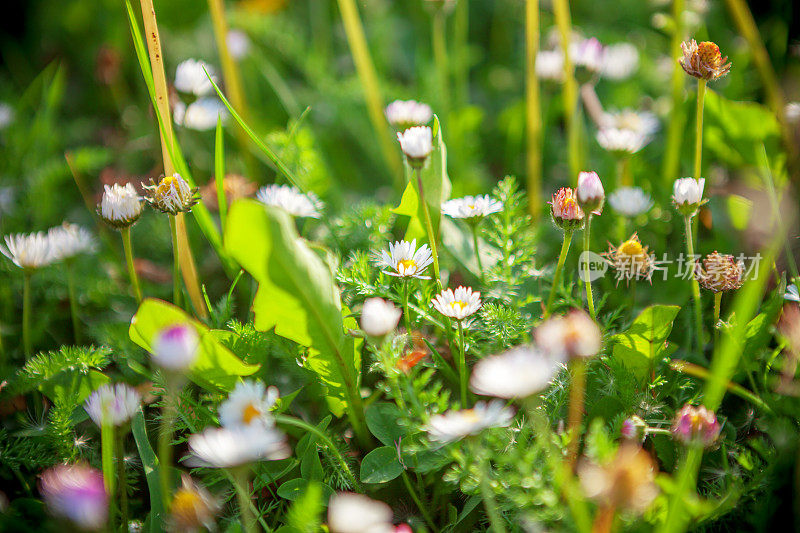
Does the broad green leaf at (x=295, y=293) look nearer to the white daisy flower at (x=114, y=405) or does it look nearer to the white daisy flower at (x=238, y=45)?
the white daisy flower at (x=114, y=405)

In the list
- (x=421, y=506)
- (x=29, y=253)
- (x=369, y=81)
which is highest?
(x=369, y=81)

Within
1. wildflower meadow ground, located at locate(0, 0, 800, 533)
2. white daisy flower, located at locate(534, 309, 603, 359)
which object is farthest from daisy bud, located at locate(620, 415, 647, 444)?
white daisy flower, located at locate(534, 309, 603, 359)

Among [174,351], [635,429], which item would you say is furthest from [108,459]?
[635,429]

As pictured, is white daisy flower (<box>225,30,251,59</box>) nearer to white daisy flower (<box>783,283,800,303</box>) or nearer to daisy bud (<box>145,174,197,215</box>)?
daisy bud (<box>145,174,197,215</box>)

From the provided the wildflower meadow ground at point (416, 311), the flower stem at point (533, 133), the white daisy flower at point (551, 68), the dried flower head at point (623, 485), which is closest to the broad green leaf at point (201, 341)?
the wildflower meadow ground at point (416, 311)

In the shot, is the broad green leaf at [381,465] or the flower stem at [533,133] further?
the flower stem at [533,133]

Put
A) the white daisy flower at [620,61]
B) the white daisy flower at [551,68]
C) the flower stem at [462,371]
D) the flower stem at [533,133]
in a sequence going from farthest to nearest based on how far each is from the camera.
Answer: the white daisy flower at [620,61]
the white daisy flower at [551,68]
the flower stem at [533,133]
the flower stem at [462,371]

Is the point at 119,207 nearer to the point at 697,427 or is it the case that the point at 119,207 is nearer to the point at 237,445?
the point at 237,445
